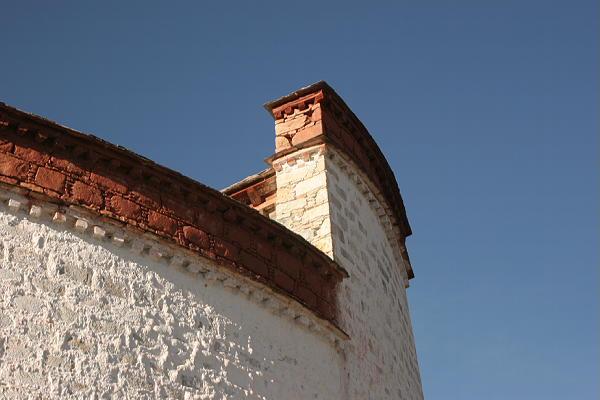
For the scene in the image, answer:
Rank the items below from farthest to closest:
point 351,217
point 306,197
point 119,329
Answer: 1. point 351,217
2. point 306,197
3. point 119,329

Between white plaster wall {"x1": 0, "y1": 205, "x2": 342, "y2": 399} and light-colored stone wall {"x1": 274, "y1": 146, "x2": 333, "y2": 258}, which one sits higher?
light-colored stone wall {"x1": 274, "y1": 146, "x2": 333, "y2": 258}

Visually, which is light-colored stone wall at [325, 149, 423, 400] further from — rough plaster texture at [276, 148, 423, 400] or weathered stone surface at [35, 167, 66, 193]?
weathered stone surface at [35, 167, 66, 193]

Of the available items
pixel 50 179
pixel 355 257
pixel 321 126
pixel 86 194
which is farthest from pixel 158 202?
pixel 321 126

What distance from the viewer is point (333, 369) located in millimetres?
8211

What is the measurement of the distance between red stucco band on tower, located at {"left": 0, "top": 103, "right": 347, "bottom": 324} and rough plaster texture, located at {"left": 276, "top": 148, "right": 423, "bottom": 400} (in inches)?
23.1

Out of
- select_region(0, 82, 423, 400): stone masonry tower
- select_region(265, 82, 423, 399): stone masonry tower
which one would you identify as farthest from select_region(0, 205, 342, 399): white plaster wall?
select_region(265, 82, 423, 399): stone masonry tower

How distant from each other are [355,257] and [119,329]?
13.0 ft

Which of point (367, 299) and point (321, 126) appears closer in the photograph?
point (367, 299)

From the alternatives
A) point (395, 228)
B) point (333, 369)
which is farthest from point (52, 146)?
point (395, 228)

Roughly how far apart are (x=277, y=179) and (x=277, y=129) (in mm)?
761

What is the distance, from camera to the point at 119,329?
6.38 metres

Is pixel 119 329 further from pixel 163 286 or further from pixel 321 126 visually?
pixel 321 126

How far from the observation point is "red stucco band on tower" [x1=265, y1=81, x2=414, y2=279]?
1012 cm

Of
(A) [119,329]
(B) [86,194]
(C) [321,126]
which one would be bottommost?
(A) [119,329]
